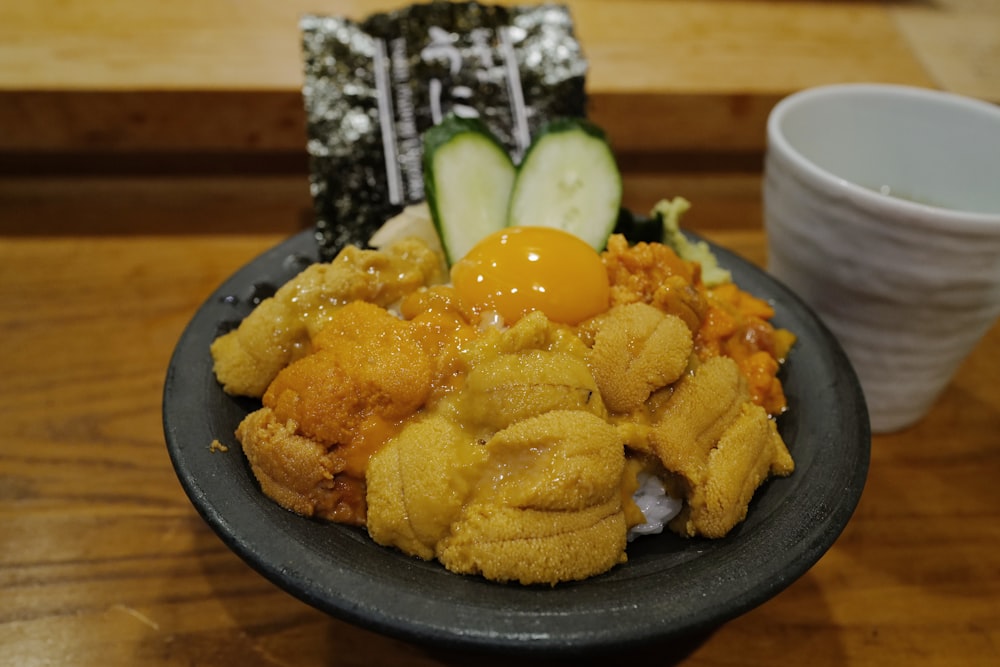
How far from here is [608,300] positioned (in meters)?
1.58

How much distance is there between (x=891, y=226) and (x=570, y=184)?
0.75 metres

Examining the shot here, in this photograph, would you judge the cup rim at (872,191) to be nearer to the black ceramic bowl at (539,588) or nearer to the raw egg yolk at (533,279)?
the black ceramic bowl at (539,588)

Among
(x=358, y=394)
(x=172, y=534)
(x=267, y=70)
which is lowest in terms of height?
(x=172, y=534)

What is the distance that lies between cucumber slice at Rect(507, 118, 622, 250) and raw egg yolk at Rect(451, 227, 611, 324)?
0.26m

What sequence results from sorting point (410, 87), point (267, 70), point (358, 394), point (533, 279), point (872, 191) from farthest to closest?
point (267, 70)
point (410, 87)
point (872, 191)
point (533, 279)
point (358, 394)

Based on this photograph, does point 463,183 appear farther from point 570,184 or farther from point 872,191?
point 872,191

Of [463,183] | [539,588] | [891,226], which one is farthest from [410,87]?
[539,588]

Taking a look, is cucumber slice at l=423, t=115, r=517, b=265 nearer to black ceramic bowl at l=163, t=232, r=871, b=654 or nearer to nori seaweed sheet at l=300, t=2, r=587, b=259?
nori seaweed sheet at l=300, t=2, r=587, b=259

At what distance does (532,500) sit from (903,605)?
1.02 meters

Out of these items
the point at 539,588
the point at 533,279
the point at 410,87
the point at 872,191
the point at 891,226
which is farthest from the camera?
the point at 410,87

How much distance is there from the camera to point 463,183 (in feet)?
6.08

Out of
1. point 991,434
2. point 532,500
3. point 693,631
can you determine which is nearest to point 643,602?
point 693,631

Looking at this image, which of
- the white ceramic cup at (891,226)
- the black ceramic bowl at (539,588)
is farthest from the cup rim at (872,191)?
the black ceramic bowl at (539,588)

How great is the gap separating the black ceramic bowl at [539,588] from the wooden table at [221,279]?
1.19 ft
